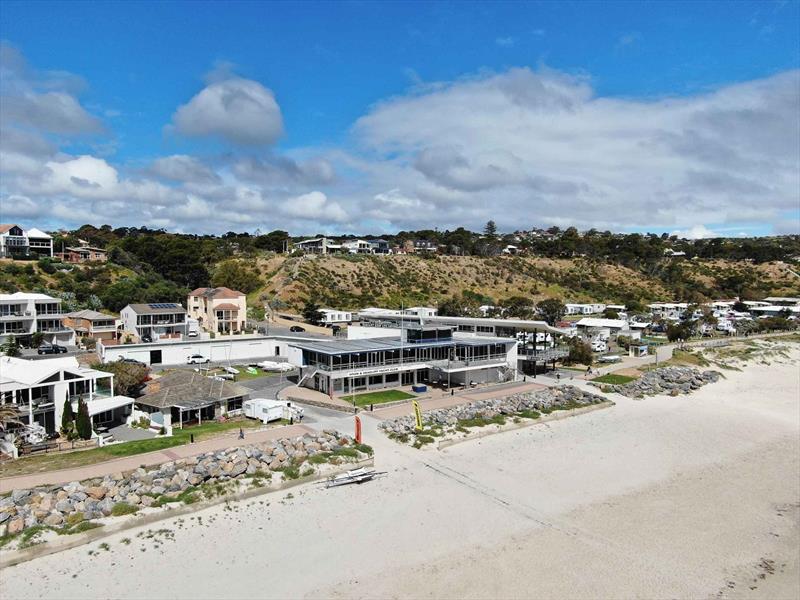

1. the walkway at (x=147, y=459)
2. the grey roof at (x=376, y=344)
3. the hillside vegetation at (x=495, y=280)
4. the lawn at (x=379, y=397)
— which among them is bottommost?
the lawn at (x=379, y=397)

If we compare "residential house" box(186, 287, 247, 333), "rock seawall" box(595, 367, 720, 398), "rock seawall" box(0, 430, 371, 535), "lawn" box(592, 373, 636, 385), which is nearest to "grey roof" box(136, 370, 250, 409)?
"rock seawall" box(0, 430, 371, 535)

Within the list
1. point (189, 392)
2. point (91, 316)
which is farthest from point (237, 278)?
point (189, 392)

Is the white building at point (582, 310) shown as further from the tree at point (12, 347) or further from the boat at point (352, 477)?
the tree at point (12, 347)

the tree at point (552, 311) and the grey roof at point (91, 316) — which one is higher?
the grey roof at point (91, 316)

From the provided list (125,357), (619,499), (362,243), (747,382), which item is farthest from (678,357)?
(362,243)

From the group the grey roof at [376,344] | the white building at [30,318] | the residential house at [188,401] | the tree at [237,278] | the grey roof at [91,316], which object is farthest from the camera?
the tree at [237,278]

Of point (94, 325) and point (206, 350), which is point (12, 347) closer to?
point (94, 325)

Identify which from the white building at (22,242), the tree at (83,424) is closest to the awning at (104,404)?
the tree at (83,424)

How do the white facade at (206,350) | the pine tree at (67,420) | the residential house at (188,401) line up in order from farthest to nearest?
the white facade at (206,350) → the residential house at (188,401) → the pine tree at (67,420)
